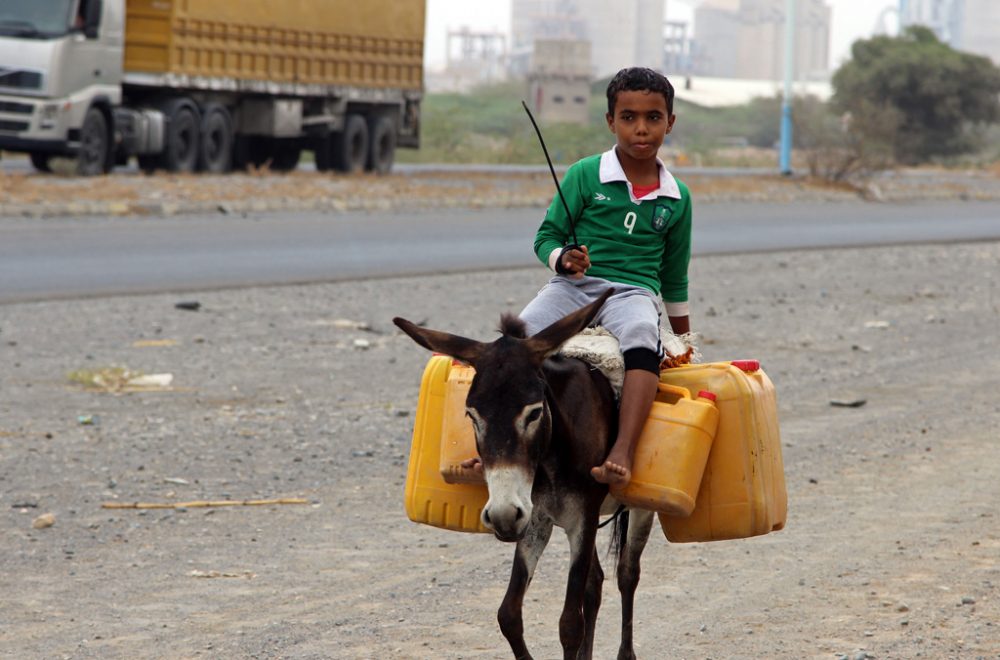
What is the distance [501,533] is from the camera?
3748 millimetres

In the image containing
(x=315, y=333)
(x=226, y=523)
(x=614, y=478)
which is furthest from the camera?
(x=315, y=333)

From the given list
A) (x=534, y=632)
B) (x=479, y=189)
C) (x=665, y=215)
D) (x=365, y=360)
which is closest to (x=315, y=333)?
(x=365, y=360)

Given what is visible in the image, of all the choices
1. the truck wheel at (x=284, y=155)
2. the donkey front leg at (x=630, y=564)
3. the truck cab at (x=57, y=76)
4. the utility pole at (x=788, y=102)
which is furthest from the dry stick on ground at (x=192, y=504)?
the utility pole at (x=788, y=102)

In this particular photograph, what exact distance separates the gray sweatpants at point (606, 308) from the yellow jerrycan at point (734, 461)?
17 centimetres

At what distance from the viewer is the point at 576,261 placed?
4.30 m

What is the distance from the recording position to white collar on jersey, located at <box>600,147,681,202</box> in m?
4.51

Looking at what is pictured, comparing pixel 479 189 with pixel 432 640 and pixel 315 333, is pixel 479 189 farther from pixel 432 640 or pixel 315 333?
pixel 432 640

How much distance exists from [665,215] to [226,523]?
10.6 feet

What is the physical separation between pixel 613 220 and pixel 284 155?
98.5 ft

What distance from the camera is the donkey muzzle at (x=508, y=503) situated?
372 centimetres

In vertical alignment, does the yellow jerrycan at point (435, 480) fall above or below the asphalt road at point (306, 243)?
below

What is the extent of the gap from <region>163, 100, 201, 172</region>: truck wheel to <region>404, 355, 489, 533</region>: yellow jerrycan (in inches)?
963

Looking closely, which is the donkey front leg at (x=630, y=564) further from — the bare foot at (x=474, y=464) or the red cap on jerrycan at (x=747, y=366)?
the bare foot at (x=474, y=464)

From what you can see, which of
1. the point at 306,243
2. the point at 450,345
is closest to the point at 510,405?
the point at 450,345
